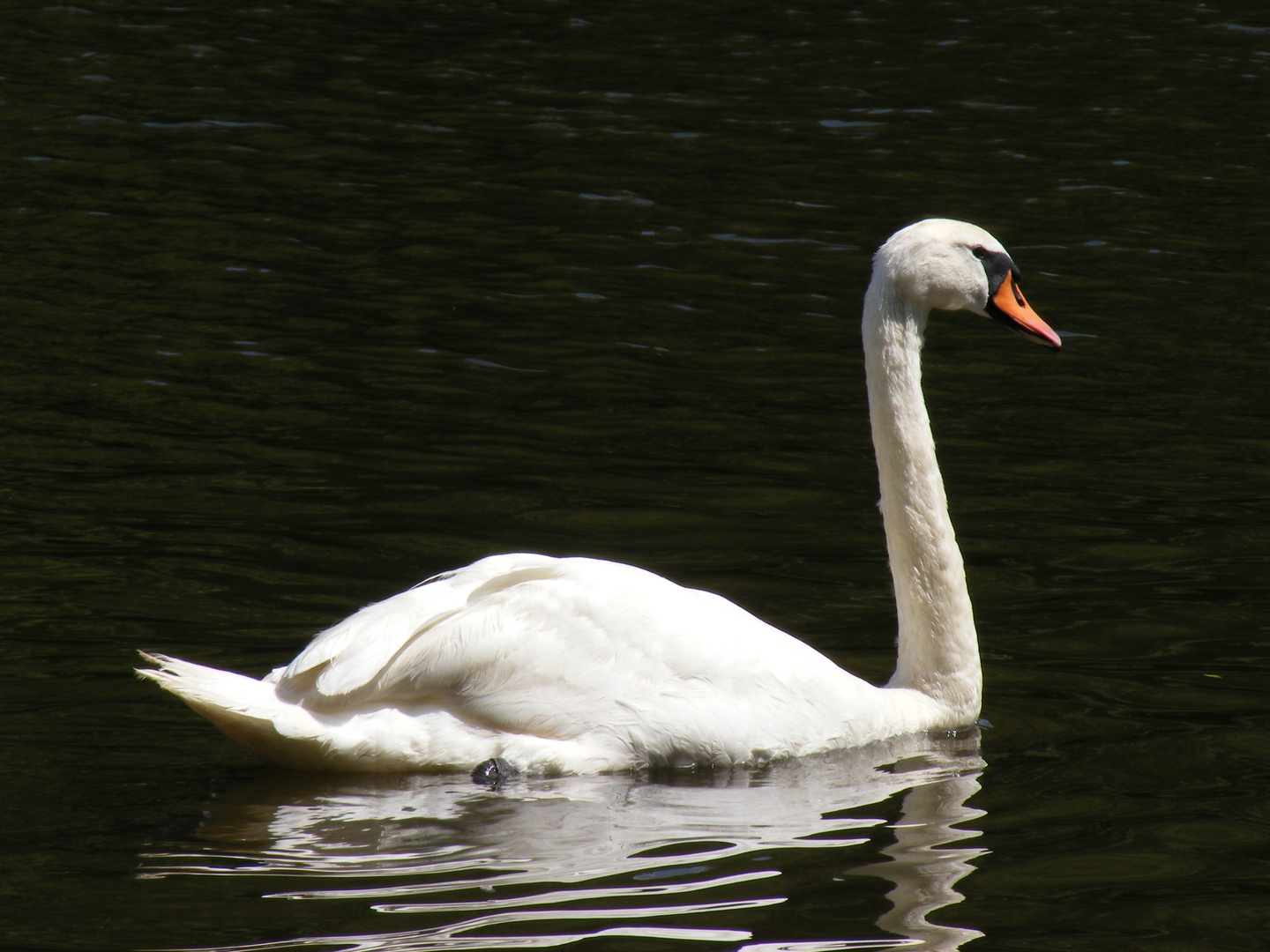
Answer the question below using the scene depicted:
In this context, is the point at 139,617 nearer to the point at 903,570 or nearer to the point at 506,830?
the point at 506,830

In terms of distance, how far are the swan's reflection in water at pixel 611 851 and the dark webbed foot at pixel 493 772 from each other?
0.03 m

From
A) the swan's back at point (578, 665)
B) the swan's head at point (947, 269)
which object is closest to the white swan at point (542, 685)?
the swan's back at point (578, 665)

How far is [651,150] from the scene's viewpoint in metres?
15.9

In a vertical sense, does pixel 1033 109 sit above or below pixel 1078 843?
above

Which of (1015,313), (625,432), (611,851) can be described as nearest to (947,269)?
(1015,313)

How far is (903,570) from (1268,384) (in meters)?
4.90

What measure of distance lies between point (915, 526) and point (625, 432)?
11.2 ft

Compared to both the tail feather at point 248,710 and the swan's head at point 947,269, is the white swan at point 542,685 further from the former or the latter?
the swan's head at point 947,269

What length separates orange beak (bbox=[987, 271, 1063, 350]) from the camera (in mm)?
6719

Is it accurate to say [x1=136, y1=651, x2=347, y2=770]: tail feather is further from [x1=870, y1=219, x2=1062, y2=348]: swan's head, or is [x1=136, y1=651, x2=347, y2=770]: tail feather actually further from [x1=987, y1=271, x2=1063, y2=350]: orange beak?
[x1=987, y1=271, x2=1063, y2=350]: orange beak

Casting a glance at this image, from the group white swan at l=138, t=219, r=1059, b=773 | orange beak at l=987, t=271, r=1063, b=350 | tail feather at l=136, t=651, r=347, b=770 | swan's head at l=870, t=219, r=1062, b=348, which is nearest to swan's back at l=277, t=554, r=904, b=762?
white swan at l=138, t=219, r=1059, b=773

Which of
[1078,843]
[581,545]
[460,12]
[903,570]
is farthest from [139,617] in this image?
[460,12]

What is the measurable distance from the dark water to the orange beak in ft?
4.19

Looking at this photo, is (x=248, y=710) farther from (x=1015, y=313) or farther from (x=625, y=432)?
(x=625, y=432)
